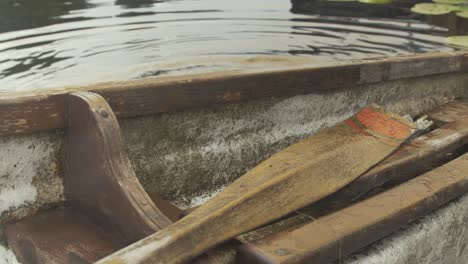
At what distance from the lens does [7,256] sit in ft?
5.45

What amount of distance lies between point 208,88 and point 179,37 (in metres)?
4.08

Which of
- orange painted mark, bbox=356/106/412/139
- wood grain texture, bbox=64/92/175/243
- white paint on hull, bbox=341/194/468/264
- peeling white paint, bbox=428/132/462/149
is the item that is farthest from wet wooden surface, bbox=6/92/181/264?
peeling white paint, bbox=428/132/462/149

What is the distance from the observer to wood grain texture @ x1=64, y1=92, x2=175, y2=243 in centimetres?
146

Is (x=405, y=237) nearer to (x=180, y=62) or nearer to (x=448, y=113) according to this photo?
(x=448, y=113)

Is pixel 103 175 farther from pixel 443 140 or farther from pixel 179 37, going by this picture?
pixel 179 37

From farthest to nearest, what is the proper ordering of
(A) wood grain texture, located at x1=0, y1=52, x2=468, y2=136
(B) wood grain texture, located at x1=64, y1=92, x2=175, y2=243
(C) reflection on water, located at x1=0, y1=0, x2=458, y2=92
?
(C) reflection on water, located at x1=0, y1=0, x2=458, y2=92 < (A) wood grain texture, located at x1=0, y1=52, x2=468, y2=136 < (B) wood grain texture, located at x1=64, y1=92, x2=175, y2=243

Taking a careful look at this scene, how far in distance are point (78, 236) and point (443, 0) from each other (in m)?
8.03

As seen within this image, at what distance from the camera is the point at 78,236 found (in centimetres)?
160

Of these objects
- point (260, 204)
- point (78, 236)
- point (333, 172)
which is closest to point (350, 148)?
point (333, 172)

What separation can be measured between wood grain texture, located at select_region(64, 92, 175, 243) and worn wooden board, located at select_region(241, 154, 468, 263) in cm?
32

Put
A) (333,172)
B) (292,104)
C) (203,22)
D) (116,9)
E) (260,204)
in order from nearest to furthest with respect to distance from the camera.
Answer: (260,204), (333,172), (292,104), (203,22), (116,9)

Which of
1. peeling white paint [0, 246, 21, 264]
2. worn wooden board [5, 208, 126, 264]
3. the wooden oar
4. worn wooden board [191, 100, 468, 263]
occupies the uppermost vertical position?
the wooden oar

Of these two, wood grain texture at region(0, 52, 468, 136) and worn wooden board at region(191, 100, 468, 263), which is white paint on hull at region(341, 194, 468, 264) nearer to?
worn wooden board at region(191, 100, 468, 263)

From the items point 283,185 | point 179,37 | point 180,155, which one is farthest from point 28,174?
point 179,37
